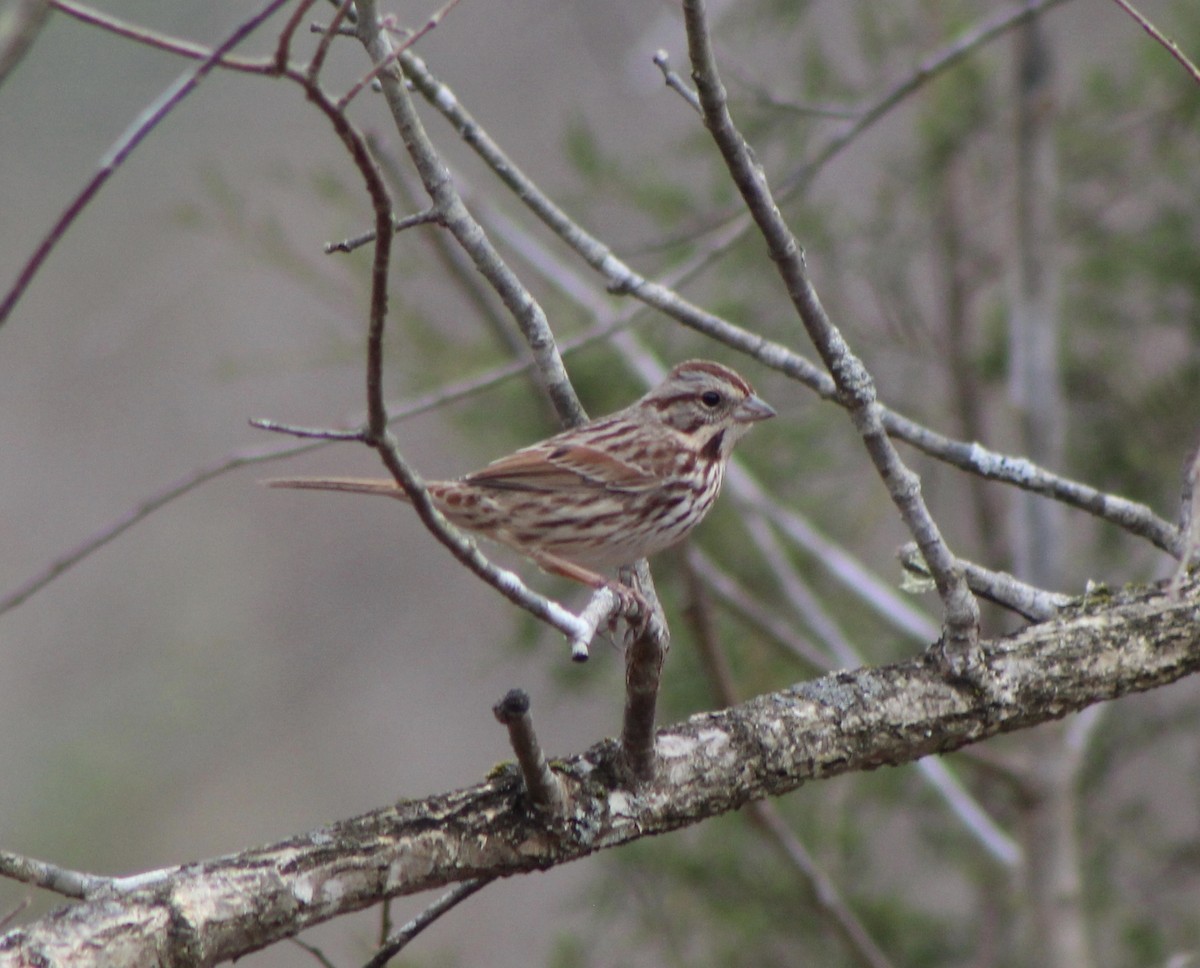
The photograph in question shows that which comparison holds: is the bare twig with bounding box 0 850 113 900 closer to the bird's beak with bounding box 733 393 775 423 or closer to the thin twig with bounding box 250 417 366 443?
the thin twig with bounding box 250 417 366 443

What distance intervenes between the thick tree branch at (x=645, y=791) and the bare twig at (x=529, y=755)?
52mm

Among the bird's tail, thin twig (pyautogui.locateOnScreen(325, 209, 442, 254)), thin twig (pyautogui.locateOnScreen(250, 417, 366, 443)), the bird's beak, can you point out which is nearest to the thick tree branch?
thin twig (pyautogui.locateOnScreen(250, 417, 366, 443))

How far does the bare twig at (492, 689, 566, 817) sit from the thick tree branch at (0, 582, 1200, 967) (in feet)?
0.17

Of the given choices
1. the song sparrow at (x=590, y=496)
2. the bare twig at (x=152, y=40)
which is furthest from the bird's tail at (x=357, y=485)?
the bare twig at (x=152, y=40)

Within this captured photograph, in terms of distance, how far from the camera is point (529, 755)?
232cm

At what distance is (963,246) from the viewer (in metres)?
6.78

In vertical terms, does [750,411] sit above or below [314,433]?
above

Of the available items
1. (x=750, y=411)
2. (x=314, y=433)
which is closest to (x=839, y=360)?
(x=314, y=433)

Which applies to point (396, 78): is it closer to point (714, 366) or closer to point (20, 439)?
point (714, 366)

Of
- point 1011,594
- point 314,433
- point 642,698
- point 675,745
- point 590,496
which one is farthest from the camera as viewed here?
point 590,496

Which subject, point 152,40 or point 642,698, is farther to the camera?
point 642,698

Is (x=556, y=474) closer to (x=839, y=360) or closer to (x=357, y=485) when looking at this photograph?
(x=357, y=485)

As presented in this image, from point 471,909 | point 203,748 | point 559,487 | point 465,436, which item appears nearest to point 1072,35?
point 465,436

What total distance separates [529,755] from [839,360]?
0.94 m
